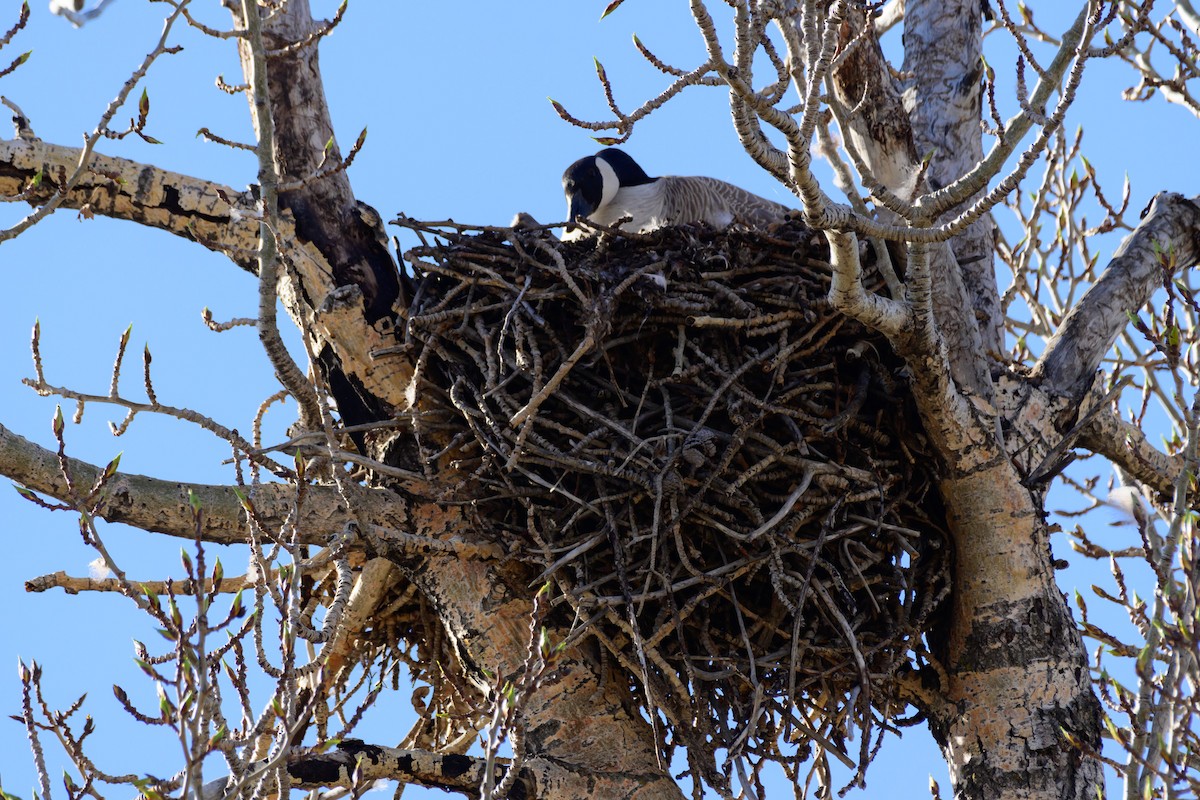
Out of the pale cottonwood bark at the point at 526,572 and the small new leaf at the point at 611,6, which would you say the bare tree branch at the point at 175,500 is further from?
the small new leaf at the point at 611,6

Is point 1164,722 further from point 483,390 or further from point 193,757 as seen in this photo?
point 193,757

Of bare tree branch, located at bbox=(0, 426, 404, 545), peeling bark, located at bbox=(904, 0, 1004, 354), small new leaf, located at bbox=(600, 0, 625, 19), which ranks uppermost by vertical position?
peeling bark, located at bbox=(904, 0, 1004, 354)

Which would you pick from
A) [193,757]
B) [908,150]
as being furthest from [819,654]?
[193,757]

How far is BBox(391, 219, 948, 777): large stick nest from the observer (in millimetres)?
3533

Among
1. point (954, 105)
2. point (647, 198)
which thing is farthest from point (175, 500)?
point (954, 105)

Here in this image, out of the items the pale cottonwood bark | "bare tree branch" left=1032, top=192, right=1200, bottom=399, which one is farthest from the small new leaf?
"bare tree branch" left=1032, top=192, right=1200, bottom=399

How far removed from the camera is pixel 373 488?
379 centimetres

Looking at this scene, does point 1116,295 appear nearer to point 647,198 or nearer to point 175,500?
point 647,198

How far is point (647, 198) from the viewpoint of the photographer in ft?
18.0

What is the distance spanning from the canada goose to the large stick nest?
1191mm

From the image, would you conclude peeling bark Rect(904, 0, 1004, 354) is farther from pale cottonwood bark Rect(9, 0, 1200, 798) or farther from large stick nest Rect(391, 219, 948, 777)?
large stick nest Rect(391, 219, 948, 777)

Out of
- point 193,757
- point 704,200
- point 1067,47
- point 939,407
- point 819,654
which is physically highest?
point 704,200

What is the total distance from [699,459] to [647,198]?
221 cm

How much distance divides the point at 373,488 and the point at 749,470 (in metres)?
1.04
